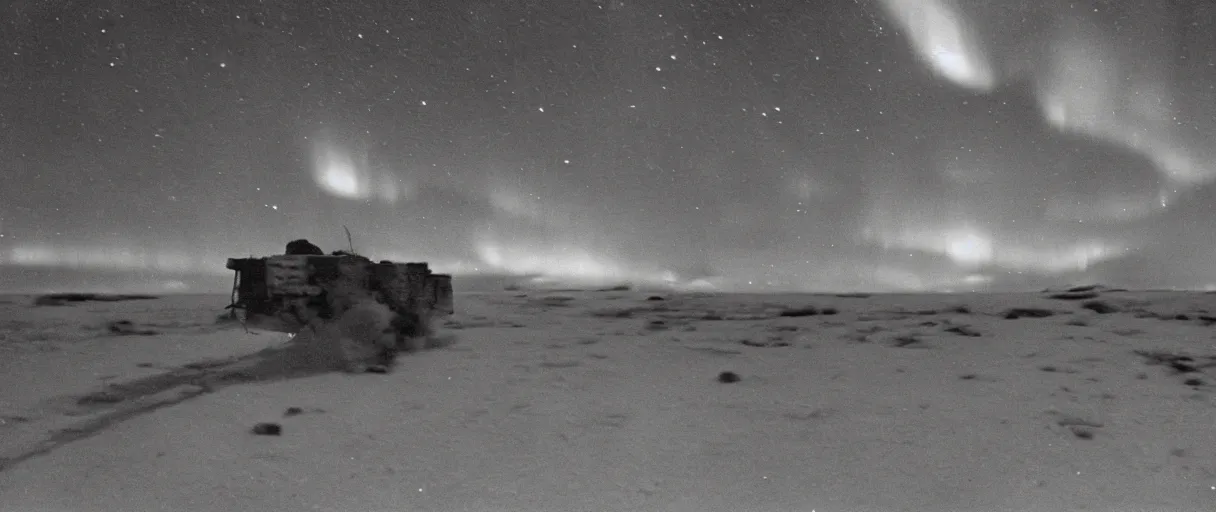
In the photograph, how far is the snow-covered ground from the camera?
4676 mm

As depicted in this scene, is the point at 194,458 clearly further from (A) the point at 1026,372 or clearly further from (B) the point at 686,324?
(A) the point at 1026,372

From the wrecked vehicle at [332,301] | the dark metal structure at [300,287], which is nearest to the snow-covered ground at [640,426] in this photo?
the wrecked vehicle at [332,301]

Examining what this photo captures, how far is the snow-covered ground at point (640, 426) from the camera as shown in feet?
15.3

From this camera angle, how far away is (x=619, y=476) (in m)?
4.93

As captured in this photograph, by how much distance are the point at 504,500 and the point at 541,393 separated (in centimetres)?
211

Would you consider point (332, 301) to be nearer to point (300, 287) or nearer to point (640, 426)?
point (300, 287)

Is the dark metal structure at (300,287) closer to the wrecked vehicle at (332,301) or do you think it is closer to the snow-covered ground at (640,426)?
the wrecked vehicle at (332,301)

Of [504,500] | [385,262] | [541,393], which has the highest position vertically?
[385,262]

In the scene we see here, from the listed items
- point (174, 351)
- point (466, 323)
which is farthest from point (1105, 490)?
point (174, 351)

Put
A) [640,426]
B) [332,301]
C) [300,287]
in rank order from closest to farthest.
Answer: [640,426]
[300,287]
[332,301]

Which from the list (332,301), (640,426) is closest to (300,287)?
(332,301)

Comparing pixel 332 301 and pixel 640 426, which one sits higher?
pixel 332 301

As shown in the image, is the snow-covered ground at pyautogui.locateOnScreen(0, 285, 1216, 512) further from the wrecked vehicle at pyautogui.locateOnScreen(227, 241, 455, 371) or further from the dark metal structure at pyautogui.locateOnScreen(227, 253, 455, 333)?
the dark metal structure at pyautogui.locateOnScreen(227, 253, 455, 333)

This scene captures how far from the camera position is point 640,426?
5820 mm
